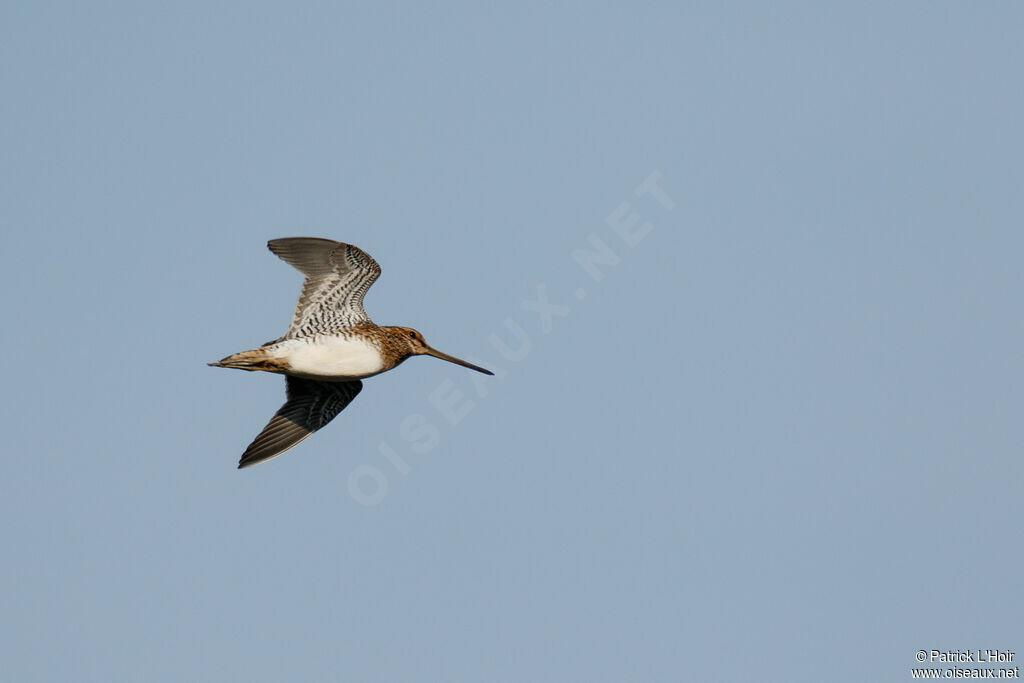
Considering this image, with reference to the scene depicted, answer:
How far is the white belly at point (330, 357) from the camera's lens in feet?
50.6

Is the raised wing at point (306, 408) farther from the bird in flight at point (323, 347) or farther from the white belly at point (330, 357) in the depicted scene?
the white belly at point (330, 357)

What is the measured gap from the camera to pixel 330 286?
52.3 feet

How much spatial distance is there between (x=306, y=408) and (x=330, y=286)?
5.55 feet

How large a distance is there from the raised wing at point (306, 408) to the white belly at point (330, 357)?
3.23ft

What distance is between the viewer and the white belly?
15.4m

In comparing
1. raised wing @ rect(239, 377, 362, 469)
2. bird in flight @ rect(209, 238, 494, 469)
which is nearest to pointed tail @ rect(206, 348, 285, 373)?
bird in flight @ rect(209, 238, 494, 469)

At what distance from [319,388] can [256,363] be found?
5.35 feet

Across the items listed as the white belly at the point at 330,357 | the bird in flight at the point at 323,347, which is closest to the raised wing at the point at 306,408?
the bird in flight at the point at 323,347

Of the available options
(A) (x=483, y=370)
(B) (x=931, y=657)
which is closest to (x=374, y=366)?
(A) (x=483, y=370)

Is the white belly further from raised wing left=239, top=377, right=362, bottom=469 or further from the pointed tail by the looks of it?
raised wing left=239, top=377, right=362, bottom=469

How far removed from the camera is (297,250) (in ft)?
51.2

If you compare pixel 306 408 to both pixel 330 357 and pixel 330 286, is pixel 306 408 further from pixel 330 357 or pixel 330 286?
pixel 330 286

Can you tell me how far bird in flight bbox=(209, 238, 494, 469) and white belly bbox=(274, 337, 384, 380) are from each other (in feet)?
0.04

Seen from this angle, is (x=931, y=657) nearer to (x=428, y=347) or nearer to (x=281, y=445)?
(x=428, y=347)
